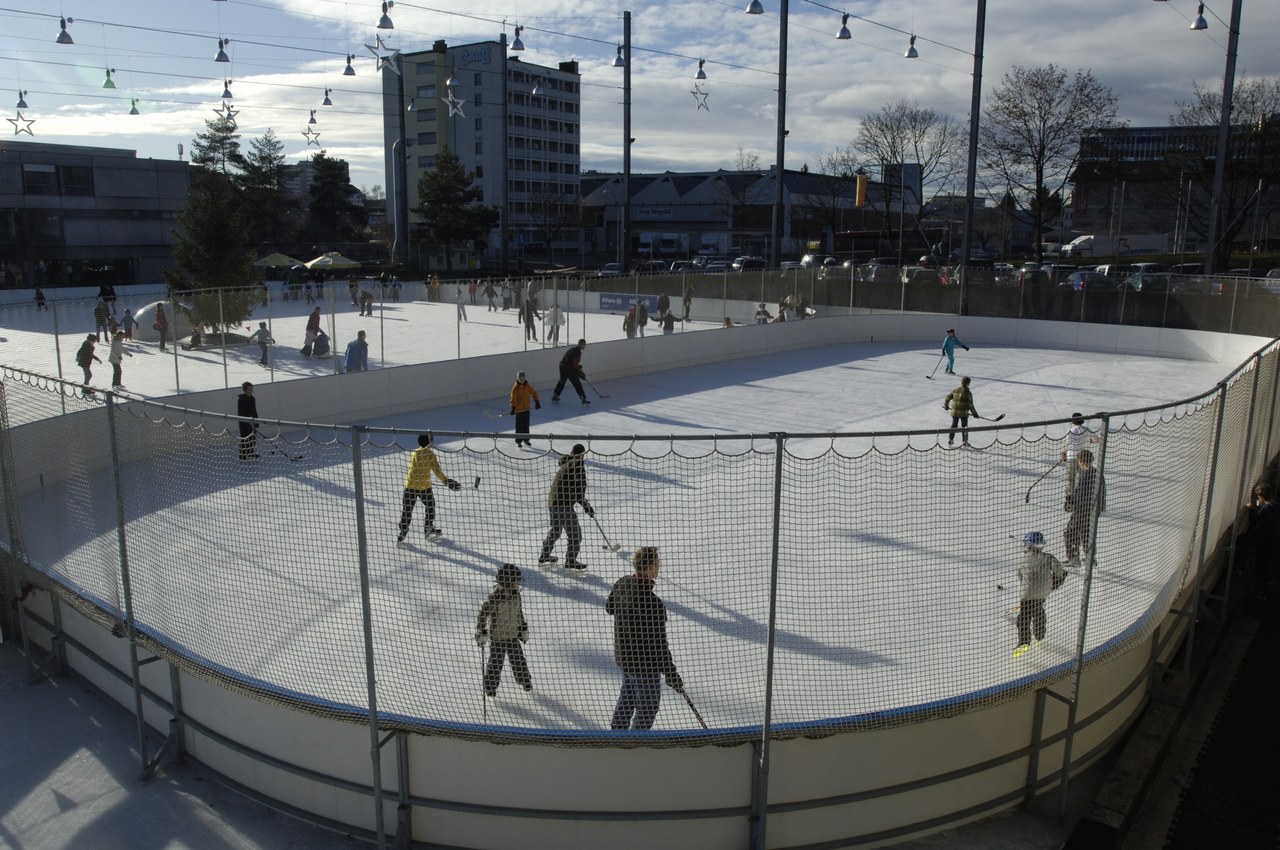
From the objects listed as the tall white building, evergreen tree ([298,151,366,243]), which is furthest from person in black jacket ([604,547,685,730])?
evergreen tree ([298,151,366,243])

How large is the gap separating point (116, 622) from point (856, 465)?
6.98 metres

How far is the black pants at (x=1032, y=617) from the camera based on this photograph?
6477 mm

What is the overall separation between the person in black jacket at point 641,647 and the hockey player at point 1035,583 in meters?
2.59

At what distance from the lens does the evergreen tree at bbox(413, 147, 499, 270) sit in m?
64.0

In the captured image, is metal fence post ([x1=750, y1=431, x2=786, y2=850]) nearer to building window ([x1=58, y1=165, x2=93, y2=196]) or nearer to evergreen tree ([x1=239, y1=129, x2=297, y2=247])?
building window ([x1=58, y1=165, x2=93, y2=196])

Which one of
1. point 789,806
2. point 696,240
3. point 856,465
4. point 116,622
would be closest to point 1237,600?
point 856,465

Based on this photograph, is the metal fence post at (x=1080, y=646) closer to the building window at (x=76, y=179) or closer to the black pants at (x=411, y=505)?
the black pants at (x=411, y=505)

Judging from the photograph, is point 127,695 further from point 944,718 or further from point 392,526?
point 944,718

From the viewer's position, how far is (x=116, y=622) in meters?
6.72

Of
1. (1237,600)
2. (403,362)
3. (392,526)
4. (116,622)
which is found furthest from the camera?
(403,362)

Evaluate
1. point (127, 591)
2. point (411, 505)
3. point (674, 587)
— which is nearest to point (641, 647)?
point (674, 587)

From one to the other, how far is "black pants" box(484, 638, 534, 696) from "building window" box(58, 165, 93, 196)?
46.6 meters

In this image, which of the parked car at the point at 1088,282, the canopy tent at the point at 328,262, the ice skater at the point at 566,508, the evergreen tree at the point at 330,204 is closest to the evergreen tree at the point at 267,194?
the evergreen tree at the point at 330,204

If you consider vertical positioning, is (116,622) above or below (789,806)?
above
